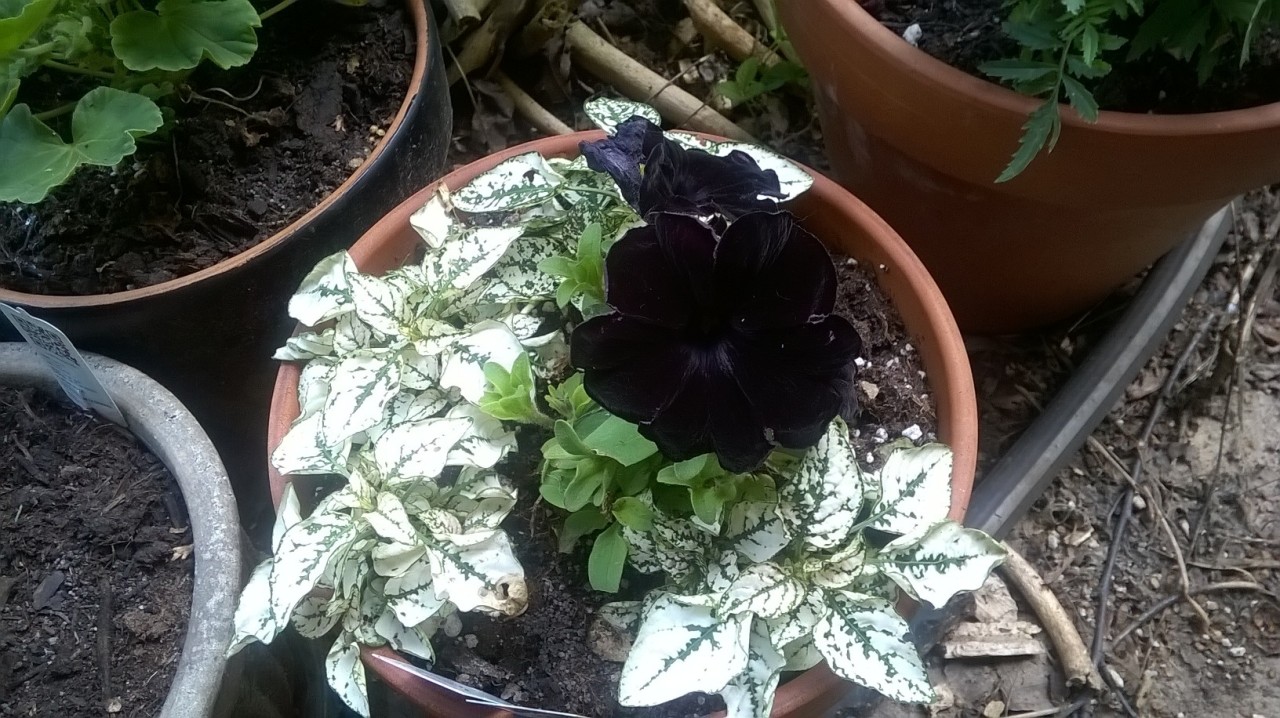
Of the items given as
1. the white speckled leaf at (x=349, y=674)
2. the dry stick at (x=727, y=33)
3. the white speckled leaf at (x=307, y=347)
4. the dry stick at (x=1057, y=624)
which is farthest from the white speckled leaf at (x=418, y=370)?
the dry stick at (x=727, y=33)

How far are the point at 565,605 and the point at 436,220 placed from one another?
0.38 m

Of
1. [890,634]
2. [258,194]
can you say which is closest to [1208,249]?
[890,634]

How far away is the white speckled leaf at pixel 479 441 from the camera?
0.77 meters

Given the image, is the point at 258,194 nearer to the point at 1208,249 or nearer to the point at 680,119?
the point at 680,119

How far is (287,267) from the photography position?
101 cm

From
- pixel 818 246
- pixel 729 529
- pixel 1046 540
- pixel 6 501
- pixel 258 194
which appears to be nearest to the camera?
pixel 818 246

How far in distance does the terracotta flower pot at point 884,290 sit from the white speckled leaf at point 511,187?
7 cm

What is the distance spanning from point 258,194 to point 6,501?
1.34 ft

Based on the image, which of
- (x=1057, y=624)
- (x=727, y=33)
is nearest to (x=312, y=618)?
(x=1057, y=624)

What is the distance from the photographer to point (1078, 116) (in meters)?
0.91

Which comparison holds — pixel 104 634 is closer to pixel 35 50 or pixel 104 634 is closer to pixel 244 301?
pixel 244 301

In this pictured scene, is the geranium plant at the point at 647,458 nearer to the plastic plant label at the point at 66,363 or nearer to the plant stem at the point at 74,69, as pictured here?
the plastic plant label at the point at 66,363

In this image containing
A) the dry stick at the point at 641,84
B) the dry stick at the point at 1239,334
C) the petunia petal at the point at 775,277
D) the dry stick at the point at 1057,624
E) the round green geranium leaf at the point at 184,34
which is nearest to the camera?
the petunia petal at the point at 775,277

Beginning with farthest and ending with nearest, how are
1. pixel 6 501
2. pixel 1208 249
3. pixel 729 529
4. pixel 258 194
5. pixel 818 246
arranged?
pixel 1208 249, pixel 258 194, pixel 6 501, pixel 729 529, pixel 818 246
